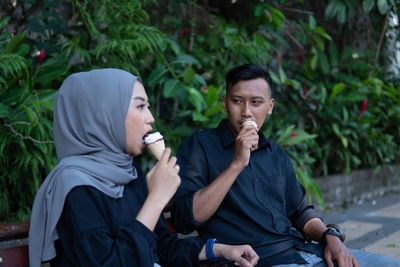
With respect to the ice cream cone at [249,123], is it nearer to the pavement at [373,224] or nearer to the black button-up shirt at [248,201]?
the black button-up shirt at [248,201]

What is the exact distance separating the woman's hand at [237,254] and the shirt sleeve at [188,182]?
19 cm

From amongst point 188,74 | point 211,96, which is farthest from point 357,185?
point 188,74

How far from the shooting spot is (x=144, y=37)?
10.8 feet

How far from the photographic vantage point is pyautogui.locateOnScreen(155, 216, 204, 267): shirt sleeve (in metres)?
1.72

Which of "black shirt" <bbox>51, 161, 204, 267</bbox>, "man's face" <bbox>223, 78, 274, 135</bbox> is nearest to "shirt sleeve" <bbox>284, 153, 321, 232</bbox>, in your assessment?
"man's face" <bbox>223, 78, 274, 135</bbox>

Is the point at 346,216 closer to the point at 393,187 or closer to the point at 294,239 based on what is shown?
the point at 393,187

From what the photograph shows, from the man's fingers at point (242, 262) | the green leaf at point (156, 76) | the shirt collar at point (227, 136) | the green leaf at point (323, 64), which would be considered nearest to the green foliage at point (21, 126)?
the green leaf at point (156, 76)

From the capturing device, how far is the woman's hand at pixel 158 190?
4.51 ft

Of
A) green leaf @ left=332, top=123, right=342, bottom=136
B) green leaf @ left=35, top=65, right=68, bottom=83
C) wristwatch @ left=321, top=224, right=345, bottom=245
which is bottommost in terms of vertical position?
green leaf @ left=332, top=123, right=342, bottom=136

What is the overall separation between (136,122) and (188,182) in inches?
23.8

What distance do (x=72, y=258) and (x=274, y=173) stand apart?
3.85 feet

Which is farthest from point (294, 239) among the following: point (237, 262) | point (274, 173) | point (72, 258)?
point (72, 258)

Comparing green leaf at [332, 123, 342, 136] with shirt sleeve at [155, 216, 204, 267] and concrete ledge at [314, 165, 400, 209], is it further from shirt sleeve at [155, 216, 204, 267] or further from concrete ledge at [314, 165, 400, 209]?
shirt sleeve at [155, 216, 204, 267]

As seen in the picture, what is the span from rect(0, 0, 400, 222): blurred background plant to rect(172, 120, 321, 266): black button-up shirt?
1.08 metres
